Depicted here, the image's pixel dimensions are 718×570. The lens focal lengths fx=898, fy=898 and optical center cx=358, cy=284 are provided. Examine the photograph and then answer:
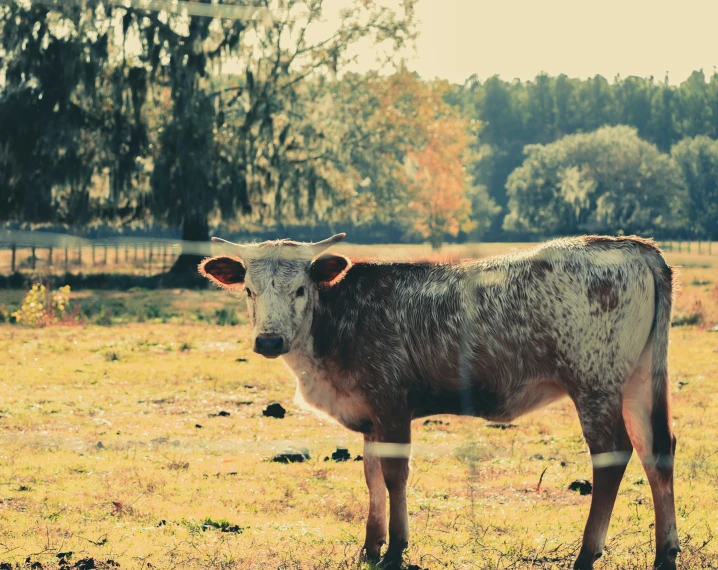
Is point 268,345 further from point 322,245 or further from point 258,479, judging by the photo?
point 258,479

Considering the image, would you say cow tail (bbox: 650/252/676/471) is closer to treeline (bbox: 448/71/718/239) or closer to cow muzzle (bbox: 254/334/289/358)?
cow muzzle (bbox: 254/334/289/358)

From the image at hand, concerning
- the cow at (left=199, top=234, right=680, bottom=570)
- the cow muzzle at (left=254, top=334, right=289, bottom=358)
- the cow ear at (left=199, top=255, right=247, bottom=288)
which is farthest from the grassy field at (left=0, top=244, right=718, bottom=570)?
the cow muzzle at (left=254, top=334, right=289, bottom=358)

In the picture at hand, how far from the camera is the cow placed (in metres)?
5.48

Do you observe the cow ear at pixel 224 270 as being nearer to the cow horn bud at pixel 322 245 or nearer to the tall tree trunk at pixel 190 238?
the cow horn bud at pixel 322 245

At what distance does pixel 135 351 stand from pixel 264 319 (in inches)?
384

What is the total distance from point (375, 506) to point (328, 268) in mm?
1617

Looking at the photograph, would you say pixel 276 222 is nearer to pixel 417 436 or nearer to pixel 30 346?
pixel 30 346

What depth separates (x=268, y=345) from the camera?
5.56 m

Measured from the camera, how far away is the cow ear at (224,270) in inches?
245

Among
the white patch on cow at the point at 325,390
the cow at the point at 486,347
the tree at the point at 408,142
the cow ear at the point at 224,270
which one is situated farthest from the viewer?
the tree at the point at 408,142

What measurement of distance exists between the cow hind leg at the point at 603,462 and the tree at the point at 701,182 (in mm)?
73865

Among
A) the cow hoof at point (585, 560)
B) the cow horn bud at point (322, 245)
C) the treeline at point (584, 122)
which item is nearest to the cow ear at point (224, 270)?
the cow horn bud at point (322, 245)

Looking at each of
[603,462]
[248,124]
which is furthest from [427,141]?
[603,462]

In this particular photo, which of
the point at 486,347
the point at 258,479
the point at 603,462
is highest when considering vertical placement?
the point at 486,347
